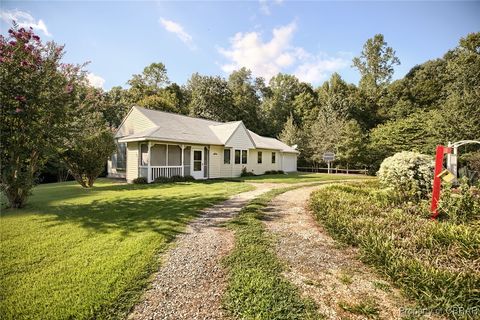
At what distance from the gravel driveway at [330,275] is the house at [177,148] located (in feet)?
35.5

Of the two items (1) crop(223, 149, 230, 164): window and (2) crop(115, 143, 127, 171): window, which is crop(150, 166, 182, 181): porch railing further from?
(1) crop(223, 149, 230, 164): window

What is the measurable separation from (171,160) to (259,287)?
13046mm

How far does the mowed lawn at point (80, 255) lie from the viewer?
2662mm

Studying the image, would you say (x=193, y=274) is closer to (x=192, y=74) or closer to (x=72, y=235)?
(x=72, y=235)

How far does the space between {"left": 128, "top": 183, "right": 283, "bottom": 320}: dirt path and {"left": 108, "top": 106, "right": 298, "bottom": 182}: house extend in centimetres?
996

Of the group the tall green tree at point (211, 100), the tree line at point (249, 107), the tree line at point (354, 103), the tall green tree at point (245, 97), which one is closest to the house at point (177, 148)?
the tree line at point (249, 107)

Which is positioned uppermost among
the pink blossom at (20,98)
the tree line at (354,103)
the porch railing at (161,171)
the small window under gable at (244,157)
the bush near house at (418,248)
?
the tree line at (354,103)

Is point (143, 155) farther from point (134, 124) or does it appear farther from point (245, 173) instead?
point (245, 173)

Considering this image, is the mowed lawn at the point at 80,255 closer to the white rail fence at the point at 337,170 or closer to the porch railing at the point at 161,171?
the porch railing at the point at 161,171

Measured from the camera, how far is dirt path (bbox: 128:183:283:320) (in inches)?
102

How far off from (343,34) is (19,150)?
14996 mm

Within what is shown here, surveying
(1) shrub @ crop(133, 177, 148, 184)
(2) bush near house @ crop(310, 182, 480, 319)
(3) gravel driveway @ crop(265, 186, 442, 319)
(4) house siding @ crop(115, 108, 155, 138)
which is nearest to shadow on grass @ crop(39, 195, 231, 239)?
(3) gravel driveway @ crop(265, 186, 442, 319)

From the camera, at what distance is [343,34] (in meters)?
12.2

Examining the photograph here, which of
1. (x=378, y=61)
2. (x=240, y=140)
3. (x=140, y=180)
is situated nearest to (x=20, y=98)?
(x=140, y=180)
